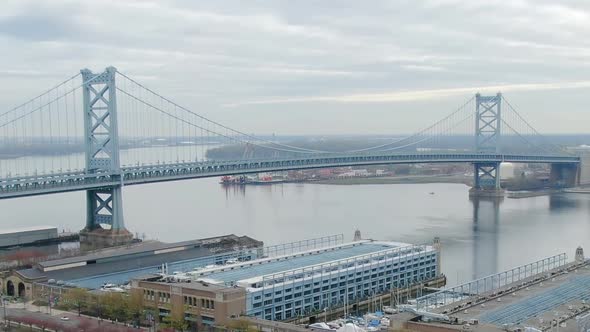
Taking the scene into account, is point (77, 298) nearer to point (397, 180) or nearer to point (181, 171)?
point (181, 171)

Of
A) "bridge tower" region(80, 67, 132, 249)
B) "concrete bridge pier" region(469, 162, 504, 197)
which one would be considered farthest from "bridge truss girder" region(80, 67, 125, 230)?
"concrete bridge pier" region(469, 162, 504, 197)

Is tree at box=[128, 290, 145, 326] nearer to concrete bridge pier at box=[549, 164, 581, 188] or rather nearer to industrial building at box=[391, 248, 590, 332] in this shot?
industrial building at box=[391, 248, 590, 332]

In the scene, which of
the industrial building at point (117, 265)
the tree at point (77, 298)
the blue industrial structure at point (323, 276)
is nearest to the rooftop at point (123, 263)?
the industrial building at point (117, 265)

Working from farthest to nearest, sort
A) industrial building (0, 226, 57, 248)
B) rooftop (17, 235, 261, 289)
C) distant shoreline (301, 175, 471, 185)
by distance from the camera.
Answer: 1. distant shoreline (301, 175, 471, 185)
2. industrial building (0, 226, 57, 248)
3. rooftop (17, 235, 261, 289)

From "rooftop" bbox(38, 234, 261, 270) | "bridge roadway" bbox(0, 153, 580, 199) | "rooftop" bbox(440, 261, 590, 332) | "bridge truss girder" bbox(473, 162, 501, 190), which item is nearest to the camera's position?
"rooftop" bbox(440, 261, 590, 332)

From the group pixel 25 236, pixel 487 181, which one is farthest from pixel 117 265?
pixel 487 181

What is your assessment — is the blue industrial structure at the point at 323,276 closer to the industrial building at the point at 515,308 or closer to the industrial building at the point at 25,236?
the industrial building at the point at 515,308
